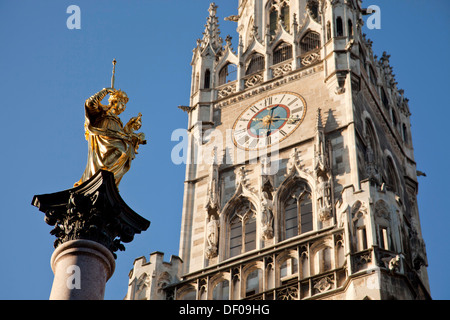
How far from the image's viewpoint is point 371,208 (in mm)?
32500

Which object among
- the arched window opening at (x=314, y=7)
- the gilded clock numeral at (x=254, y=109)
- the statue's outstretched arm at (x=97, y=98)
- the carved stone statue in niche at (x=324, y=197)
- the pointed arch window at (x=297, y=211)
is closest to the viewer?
the statue's outstretched arm at (x=97, y=98)

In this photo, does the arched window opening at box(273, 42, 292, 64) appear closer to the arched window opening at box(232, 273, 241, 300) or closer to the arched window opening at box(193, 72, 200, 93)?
the arched window opening at box(193, 72, 200, 93)

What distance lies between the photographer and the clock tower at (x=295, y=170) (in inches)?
1276

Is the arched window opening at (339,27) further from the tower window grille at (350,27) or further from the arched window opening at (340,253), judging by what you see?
the arched window opening at (340,253)

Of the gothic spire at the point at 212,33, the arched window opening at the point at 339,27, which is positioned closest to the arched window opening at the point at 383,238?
the arched window opening at the point at 339,27

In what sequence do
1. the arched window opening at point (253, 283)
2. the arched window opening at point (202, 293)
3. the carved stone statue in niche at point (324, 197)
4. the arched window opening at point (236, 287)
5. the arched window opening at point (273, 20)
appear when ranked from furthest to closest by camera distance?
the arched window opening at point (273, 20) < the carved stone statue in niche at point (324, 197) < the arched window opening at point (253, 283) < the arched window opening at point (202, 293) < the arched window opening at point (236, 287)

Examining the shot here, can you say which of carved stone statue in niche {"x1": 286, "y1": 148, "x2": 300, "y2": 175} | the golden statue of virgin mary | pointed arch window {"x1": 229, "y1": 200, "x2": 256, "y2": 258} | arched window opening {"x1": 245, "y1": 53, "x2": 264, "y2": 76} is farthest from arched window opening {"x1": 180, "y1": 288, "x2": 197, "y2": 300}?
arched window opening {"x1": 245, "y1": 53, "x2": 264, "y2": 76}

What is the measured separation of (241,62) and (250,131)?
5286 mm

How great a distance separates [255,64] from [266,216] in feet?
35.5

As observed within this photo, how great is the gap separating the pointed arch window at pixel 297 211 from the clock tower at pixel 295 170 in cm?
5

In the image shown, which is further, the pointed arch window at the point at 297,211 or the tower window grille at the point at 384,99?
the tower window grille at the point at 384,99

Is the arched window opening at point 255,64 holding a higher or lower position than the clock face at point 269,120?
higher

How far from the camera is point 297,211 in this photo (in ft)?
125

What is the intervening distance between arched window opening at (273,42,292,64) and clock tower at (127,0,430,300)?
0.26 ft
